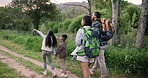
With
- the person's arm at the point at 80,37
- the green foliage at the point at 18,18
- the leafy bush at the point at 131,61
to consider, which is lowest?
the leafy bush at the point at 131,61

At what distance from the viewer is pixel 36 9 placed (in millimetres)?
24188

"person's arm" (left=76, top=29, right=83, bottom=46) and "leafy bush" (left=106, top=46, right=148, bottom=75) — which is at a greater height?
"person's arm" (left=76, top=29, right=83, bottom=46)

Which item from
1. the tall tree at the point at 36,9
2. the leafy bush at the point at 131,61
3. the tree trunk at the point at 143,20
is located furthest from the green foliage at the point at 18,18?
the tree trunk at the point at 143,20

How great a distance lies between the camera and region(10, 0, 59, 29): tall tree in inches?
936

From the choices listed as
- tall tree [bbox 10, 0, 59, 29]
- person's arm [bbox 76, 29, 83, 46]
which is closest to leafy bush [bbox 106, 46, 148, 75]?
person's arm [bbox 76, 29, 83, 46]

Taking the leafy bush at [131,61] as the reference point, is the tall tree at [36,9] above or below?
above

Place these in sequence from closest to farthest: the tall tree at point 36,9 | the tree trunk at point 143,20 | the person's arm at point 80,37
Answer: the person's arm at point 80,37
the tree trunk at point 143,20
the tall tree at point 36,9

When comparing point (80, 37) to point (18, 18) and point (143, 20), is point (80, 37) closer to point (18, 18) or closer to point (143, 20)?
point (143, 20)

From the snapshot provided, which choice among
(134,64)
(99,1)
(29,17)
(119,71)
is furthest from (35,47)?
(29,17)

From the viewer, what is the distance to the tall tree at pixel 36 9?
23.8 meters

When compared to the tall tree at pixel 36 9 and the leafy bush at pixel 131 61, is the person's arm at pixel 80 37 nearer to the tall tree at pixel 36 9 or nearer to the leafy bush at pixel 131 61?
the leafy bush at pixel 131 61

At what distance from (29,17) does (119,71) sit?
22288 mm

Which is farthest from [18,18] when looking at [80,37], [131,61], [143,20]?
[80,37]

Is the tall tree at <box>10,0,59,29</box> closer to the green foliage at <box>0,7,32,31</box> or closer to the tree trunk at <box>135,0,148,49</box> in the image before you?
the green foliage at <box>0,7,32,31</box>
